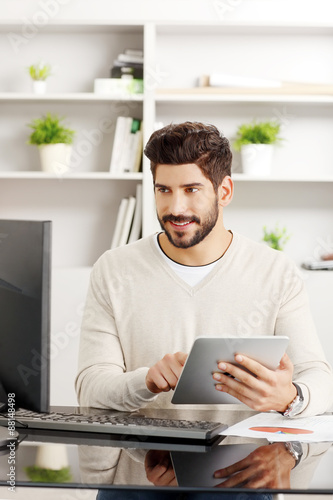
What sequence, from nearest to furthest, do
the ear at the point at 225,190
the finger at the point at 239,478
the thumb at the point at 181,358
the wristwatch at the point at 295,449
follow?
the finger at the point at 239,478 → the wristwatch at the point at 295,449 → the thumb at the point at 181,358 → the ear at the point at 225,190

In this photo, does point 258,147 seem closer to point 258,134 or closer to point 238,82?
point 258,134

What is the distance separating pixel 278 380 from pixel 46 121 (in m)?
2.21

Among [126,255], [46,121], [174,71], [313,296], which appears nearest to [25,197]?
[46,121]

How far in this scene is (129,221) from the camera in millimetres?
3137

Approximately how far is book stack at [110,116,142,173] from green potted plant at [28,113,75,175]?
0.22m

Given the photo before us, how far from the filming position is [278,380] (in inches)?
50.5

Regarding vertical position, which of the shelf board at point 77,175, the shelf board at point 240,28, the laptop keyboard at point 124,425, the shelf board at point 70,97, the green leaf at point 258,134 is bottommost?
the laptop keyboard at point 124,425

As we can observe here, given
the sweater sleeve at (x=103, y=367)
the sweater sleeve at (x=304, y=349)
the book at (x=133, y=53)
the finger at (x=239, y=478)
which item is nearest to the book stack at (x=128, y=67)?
the book at (x=133, y=53)

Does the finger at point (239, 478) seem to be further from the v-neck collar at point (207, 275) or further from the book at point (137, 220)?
the book at point (137, 220)

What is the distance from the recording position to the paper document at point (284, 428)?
1195 mm

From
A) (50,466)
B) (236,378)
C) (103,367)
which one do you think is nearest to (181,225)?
(103,367)

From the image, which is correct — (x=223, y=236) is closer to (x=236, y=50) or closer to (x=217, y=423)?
(x=217, y=423)

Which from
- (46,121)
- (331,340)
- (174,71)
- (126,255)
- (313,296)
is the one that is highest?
(174,71)

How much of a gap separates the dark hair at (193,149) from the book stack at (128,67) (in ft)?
4.96
